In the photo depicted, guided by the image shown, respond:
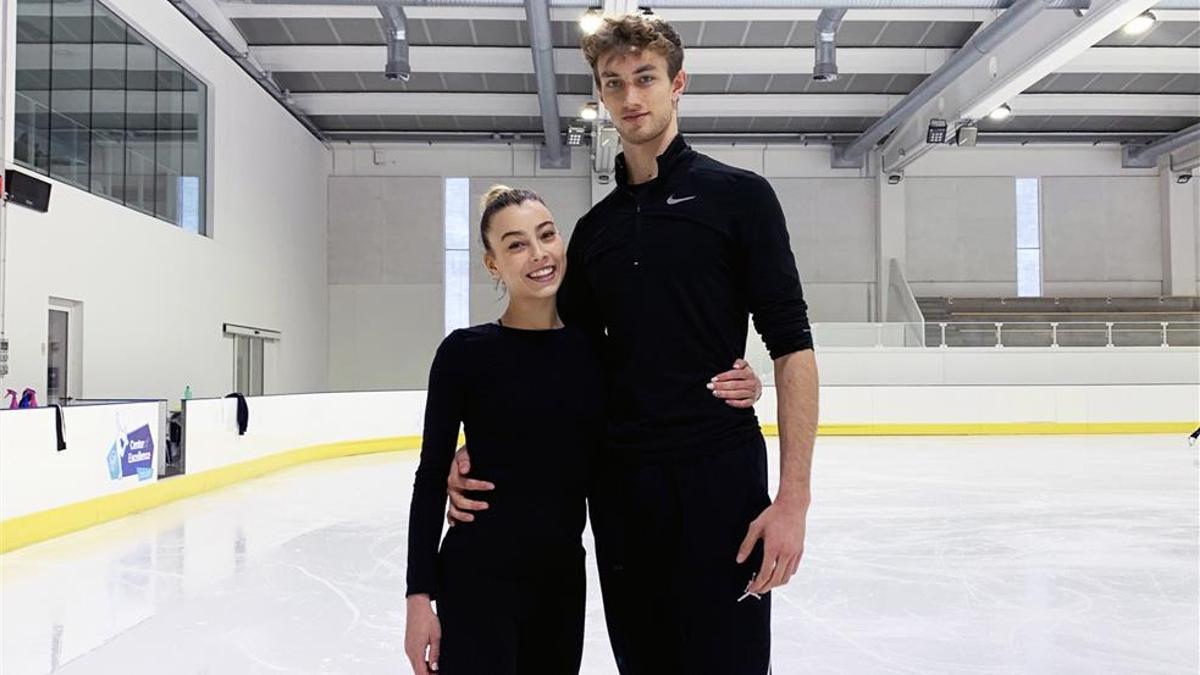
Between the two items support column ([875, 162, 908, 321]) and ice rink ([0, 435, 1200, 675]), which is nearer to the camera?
ice rink ([0, 435, 1200, 675])

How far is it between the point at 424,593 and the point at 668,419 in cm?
60

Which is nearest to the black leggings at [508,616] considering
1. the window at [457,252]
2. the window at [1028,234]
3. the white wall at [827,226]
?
the white wall at [827,226]

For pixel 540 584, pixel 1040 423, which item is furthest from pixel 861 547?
pixel 1040 423

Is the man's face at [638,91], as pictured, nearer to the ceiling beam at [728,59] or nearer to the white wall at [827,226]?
the ceiling beam at [728,59]

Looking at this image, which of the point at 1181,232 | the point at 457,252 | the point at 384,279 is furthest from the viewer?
the point at 457,252

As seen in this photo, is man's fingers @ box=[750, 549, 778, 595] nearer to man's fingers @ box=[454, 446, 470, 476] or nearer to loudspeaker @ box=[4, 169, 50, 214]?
man's fingers @ box=[454, 446, 470, 476]

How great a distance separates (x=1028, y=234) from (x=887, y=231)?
12.3 feet

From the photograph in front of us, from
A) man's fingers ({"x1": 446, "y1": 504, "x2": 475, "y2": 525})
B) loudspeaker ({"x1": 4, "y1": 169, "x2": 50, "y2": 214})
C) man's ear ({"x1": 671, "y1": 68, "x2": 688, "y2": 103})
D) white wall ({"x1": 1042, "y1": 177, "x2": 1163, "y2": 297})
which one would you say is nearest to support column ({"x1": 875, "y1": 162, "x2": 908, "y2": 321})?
white wall ({"x1": 1042, "y1": 177, "x2": 1163, "y2": 297})

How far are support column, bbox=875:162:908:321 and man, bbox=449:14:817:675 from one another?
2194cm

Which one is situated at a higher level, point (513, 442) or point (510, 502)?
point (513, 442)

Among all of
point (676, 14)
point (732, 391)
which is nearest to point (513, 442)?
point (732, 391)

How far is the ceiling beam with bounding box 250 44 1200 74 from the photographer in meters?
16.6

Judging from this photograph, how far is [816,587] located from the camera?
534 cm

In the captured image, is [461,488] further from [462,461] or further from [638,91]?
[638,91]
